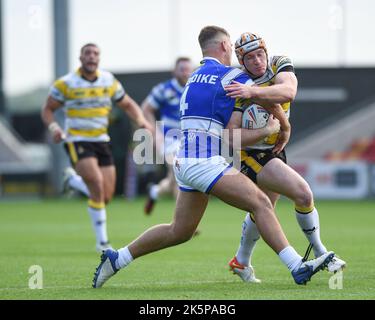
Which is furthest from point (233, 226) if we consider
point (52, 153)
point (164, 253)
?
point (52, 153)

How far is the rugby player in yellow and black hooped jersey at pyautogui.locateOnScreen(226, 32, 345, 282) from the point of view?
7.93 metres

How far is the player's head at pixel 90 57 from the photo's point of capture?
481 inches

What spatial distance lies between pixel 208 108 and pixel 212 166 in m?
0.45

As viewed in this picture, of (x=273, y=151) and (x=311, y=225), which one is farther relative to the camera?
(x=311, y=225)

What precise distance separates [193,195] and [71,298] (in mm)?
1258

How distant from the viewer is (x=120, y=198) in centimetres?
2808

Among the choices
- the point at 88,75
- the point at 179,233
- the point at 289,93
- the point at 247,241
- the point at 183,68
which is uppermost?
the point at 289,93

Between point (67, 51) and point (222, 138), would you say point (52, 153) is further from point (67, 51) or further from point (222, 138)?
point (222, 138)

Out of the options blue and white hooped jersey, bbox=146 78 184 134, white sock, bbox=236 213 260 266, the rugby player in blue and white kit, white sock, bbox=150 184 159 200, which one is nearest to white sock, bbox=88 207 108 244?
blue and white hooped jersey, bbox=146 78 184 134

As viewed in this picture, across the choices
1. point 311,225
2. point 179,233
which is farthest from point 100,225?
point 179,233

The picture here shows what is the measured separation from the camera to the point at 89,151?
488 inches

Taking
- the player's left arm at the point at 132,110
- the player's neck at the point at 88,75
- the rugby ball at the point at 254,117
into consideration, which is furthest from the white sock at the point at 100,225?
the rugby ball at the point at 254,117

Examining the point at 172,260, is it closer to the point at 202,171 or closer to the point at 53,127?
the point at 53,127

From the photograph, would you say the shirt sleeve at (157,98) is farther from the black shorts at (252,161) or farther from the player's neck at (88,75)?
the black shorts at (252,161)
